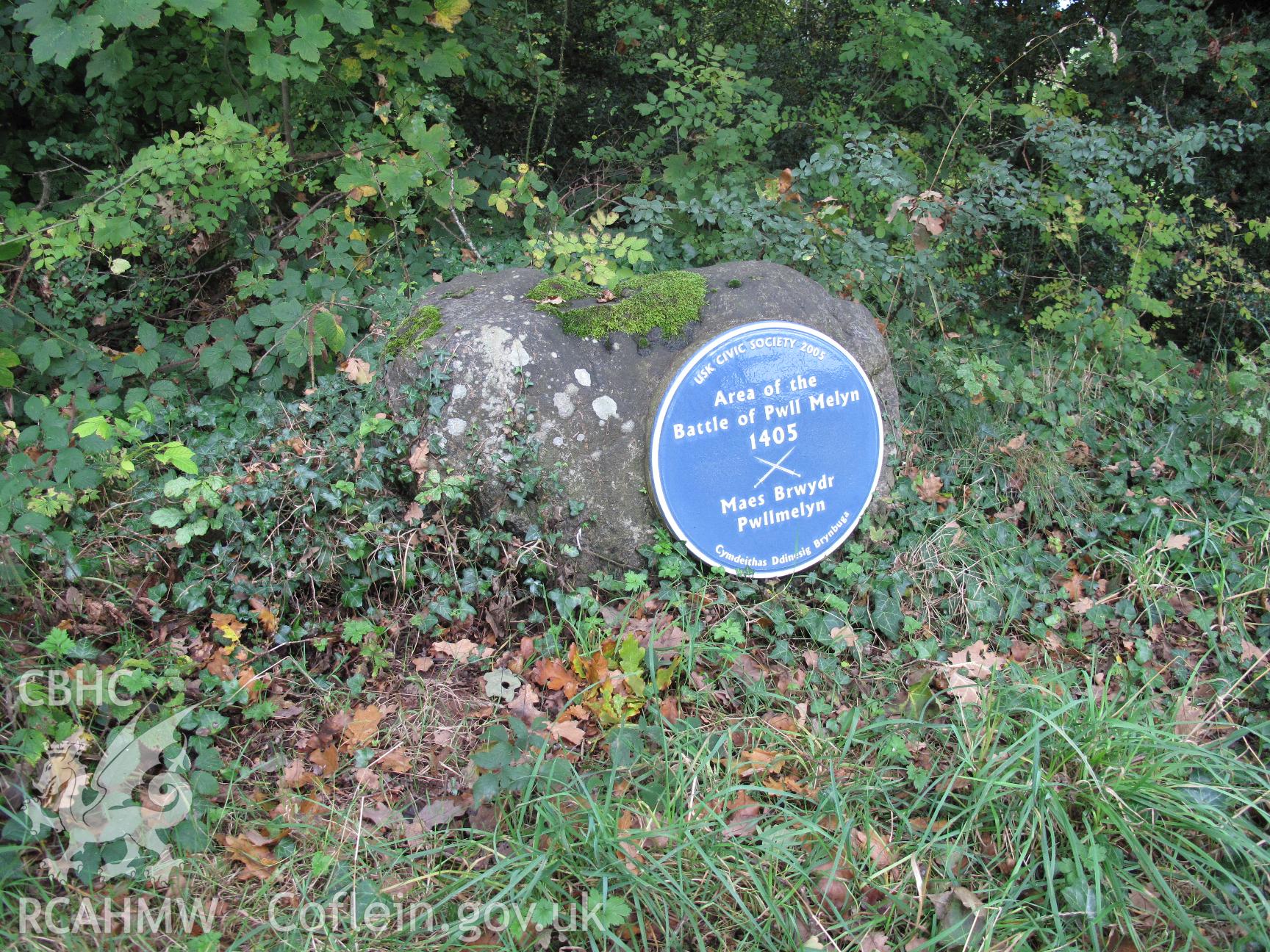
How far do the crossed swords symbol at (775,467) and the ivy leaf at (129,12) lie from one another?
284 cm

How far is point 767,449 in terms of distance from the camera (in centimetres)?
335

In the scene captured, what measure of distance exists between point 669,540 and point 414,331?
1311 millimetres

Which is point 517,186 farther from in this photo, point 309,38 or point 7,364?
point 7,364

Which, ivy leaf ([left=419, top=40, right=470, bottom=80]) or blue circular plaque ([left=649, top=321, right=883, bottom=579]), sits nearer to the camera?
blue circular plaque ([left=649, top=321, right=883, bottom=579])

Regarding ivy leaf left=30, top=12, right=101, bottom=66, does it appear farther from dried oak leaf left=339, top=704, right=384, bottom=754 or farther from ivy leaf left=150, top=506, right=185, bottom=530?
dried oak leaf left=339, top=704, right=384, bottom=754

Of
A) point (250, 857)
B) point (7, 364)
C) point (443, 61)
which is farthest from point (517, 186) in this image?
point (250, 857)

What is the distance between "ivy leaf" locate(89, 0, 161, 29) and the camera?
3242 millimetres

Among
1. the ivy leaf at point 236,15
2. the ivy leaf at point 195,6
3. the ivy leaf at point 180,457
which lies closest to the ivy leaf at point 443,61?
the ivy leaf at point 236,15

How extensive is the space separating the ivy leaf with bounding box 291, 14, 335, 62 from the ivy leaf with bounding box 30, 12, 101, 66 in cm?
78

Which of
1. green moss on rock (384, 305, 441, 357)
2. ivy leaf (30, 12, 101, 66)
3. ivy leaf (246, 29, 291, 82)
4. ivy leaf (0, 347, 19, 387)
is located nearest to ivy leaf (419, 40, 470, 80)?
ivy leaf (246, 29, 291, 82)

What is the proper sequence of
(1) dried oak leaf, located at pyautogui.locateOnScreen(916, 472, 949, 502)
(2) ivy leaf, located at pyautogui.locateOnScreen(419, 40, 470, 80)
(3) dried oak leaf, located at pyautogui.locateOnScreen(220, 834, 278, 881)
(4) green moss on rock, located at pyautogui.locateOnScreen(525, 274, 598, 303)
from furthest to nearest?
(2) ivy leaf, located at pyautogui.locateOnScreen(419, 40, 470, 80), (1) dried oak leaf, located at pyautogui.locateOnScreen(916, 472, 949, 502), (4) green moss on rock, located at pyautogui.locateOnScreen(525, 274, 598, 303), (3) dried oak leaf, located at pyautogui.locateOnScreen(220, 834, 278, 881)

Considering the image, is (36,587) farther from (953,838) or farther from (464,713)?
(953,838)

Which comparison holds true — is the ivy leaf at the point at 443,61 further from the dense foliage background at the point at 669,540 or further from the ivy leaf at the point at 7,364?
the ivy leaf at the point at 7,364

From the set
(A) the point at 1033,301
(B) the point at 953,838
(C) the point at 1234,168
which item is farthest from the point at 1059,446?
(C) the point at 1234,168
